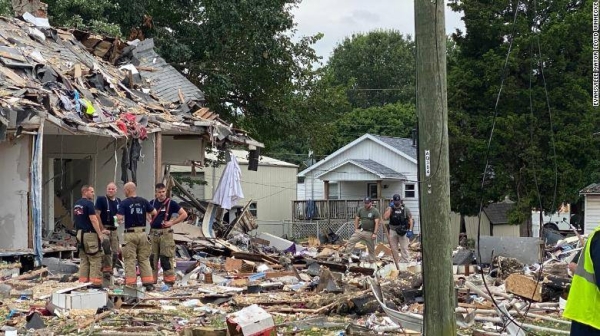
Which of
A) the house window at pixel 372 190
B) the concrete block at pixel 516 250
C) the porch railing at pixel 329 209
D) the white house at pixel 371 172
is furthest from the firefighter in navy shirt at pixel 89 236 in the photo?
the house window at pixel 372 190

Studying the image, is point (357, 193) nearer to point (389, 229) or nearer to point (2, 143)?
point (389, 229)

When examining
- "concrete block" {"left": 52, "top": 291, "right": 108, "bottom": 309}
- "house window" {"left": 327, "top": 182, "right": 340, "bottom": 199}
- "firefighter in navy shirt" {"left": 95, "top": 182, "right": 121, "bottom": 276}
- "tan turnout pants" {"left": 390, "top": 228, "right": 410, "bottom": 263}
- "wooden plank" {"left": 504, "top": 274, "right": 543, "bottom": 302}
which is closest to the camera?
"concrete block" {"left": 52, "top": 291, "right": 108, "bottom": 309}

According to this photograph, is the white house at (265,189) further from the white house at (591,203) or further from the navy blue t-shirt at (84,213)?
the navy blue t-shirt at (84,213)

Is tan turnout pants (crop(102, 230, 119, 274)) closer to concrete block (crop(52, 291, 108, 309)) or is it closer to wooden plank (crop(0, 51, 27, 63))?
concrete block (crop(52, 291, 108, 309))

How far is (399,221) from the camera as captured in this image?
1944 cm

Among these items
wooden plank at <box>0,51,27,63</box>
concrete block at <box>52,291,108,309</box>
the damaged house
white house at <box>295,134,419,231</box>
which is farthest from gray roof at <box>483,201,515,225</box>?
concrete block at <box>52,291,108,309</box>

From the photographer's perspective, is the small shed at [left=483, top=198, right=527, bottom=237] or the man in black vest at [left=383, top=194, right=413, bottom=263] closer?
the man in black vest at [left=383, top=194, right=413, bottom=263]

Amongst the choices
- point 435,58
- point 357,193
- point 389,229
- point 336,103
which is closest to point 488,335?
point 435,58

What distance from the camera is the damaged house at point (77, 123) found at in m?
16.9

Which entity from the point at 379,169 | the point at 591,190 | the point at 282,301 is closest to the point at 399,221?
the point at 282,301

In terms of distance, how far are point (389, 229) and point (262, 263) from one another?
116 inches

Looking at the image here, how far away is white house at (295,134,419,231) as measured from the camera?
4622 centimetres

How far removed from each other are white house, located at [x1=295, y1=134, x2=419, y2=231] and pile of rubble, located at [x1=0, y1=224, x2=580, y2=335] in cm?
2814

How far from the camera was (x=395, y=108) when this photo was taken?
63.2m
